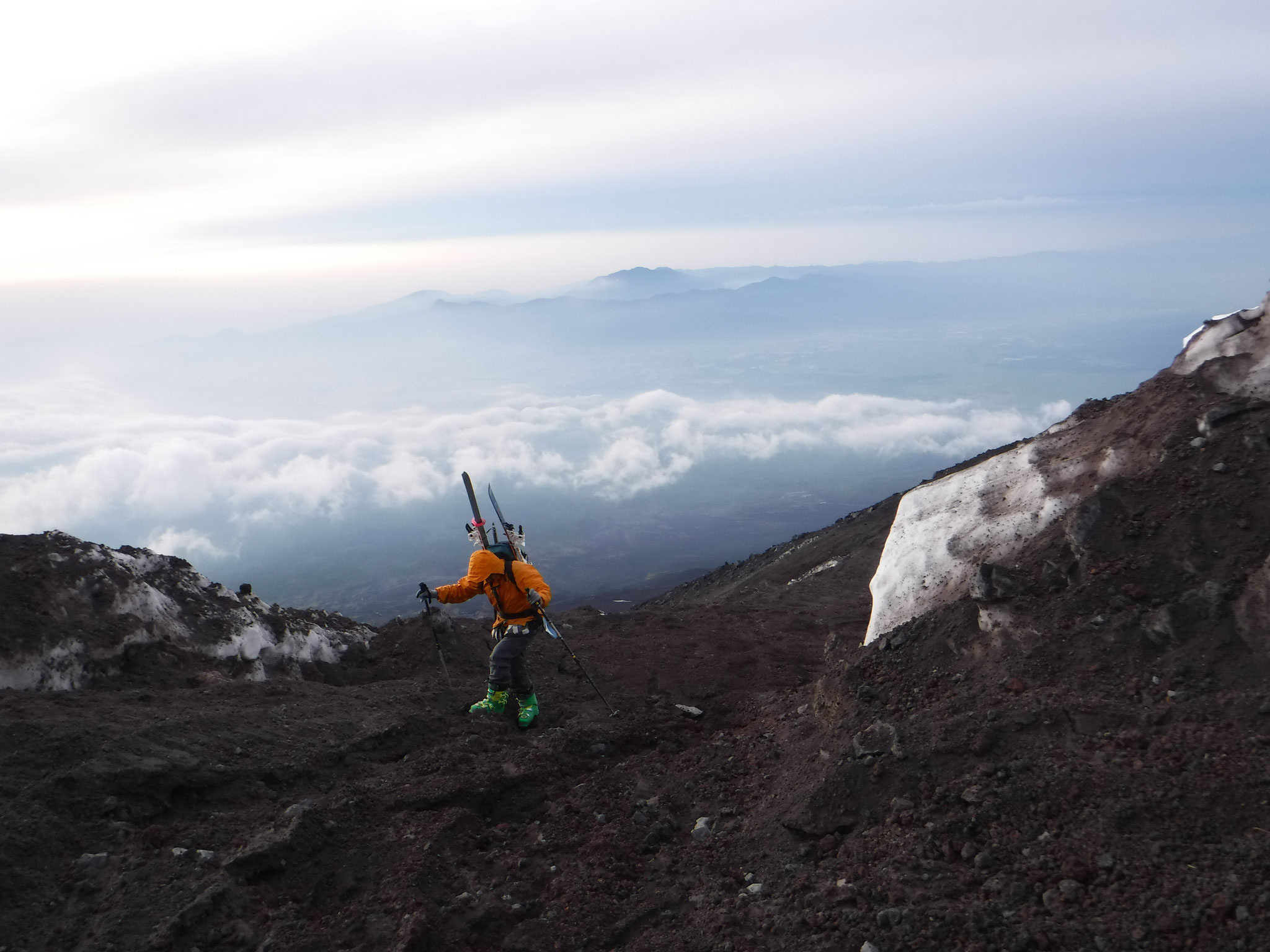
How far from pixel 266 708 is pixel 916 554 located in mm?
8342

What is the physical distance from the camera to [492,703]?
1016 centimetres

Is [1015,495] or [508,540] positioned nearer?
[1015,495]

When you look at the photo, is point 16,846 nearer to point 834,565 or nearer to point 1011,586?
point 1011,586

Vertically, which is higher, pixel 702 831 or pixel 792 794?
pixel 792 794

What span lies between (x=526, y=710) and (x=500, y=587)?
1.60 m

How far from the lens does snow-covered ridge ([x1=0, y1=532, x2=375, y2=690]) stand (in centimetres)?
1049

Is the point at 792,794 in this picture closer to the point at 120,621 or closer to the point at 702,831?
the point at 702,831

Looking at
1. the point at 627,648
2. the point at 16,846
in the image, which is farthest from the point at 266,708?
the point at 627,648

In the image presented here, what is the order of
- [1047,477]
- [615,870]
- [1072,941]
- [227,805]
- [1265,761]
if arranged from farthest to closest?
[1047,477] < [227,805] < [615,870] < [1265,761] < [1072,941]

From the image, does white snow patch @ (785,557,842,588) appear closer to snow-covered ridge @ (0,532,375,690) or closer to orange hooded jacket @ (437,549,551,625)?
snow-covered ridge @ (0,532,375,690)

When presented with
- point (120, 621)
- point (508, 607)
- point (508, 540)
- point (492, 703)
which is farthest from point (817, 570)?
point (120, 621)

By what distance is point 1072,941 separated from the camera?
4.36m

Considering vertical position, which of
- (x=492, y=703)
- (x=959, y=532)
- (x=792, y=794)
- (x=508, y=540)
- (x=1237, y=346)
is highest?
(x=1237, y=346)

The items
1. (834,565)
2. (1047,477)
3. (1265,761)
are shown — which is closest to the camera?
(1265,761)
